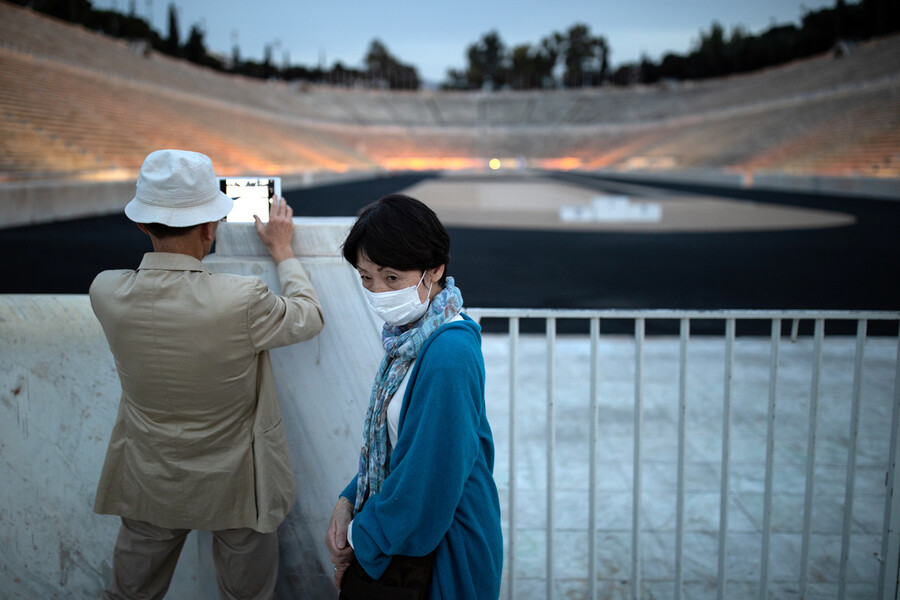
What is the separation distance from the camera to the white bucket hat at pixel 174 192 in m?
1.63

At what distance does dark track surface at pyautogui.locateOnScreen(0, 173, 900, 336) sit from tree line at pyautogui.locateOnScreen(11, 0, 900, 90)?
164 feet

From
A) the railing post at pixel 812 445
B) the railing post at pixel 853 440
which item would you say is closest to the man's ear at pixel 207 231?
the railing post at pixel 812 445

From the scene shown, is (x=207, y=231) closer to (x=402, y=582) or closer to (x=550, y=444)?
(x=402, y=582)

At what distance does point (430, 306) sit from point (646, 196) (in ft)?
74.7

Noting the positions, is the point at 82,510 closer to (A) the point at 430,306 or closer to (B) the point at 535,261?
(A) the point at 430,306

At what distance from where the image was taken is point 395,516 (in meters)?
1.33

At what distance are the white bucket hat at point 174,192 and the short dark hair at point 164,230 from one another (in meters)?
0.03

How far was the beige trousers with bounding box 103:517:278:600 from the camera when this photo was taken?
5.98ft

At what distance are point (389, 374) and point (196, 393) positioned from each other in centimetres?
57

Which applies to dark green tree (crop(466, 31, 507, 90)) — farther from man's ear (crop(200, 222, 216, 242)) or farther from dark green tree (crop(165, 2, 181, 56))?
man's ear (crop(200, 222, 216, 242))

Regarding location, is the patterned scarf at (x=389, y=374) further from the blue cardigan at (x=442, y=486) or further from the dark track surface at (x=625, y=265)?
the dark track surface at (x=625, y=265)

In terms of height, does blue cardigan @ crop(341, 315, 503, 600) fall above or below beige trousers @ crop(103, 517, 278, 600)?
above

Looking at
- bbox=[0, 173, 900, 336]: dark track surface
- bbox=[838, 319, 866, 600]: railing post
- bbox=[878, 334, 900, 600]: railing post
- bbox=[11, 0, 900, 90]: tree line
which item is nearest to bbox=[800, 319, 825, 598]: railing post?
bbox=[838, 319, 866, 600]: railing post

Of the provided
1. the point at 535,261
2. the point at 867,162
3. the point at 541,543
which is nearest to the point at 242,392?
the point at 541,543
